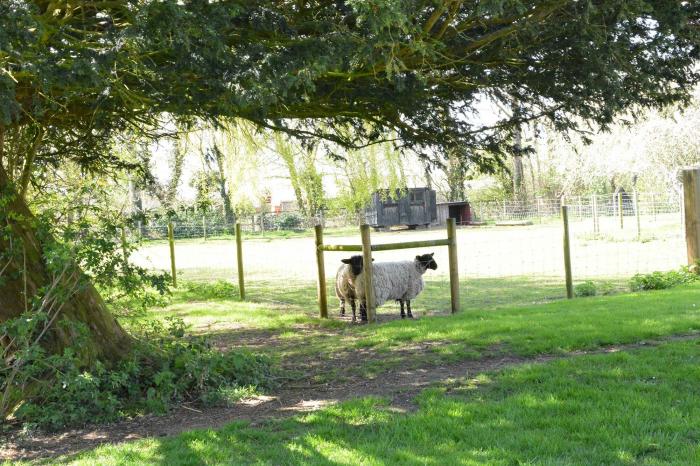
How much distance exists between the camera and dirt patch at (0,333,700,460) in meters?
5.52

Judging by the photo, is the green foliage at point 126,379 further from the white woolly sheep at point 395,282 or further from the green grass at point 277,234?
the green grass at point 277,234

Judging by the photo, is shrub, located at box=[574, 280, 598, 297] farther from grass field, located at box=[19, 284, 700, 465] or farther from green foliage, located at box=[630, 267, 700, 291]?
grass field, located at box=[19, 284, 700, 465]

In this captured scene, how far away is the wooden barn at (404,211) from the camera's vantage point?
1902 inches

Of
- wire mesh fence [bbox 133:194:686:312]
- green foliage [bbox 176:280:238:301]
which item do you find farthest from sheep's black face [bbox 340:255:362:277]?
green foliage [bbox 176:280:238:301]

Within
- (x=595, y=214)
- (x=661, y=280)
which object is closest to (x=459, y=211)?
(x=595, y=214)

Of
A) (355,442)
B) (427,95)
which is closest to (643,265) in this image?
(427,95)

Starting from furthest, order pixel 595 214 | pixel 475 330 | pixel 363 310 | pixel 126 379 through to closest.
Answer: pixel 595 214, pixel 363 310, pixel 475 330, pixel 126 379

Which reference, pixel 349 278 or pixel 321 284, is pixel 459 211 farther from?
pixel 349 278

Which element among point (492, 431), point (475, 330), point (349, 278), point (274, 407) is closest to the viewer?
point (492, 431)

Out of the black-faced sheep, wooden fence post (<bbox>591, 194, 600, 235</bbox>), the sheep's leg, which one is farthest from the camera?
wooden fence post (<bbox>591, 194, 600, 235</bbox>)

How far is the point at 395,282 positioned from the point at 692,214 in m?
6.78

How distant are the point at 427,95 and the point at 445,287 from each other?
9.17 meters

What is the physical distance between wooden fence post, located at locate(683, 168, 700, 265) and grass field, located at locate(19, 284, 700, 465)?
5.61 metres

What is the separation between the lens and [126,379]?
21.3 feet
